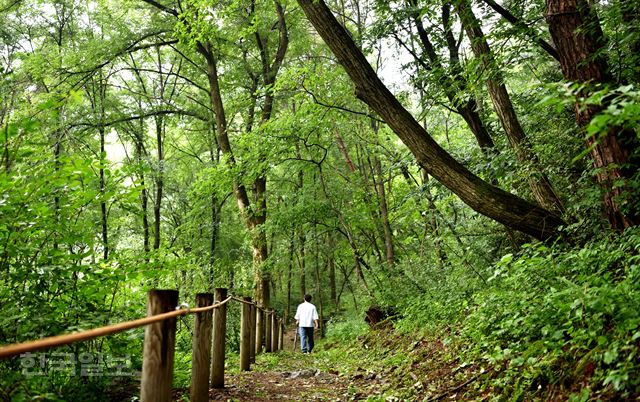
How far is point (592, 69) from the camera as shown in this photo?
5.24 metres

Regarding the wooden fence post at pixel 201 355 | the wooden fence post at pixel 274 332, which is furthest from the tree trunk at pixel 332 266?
the wooden fence post at pixel 201 355

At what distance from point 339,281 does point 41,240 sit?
27.4 metres

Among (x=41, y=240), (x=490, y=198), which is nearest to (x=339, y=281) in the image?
(x=490, y=198)

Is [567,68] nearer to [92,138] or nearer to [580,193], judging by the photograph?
[580,193]

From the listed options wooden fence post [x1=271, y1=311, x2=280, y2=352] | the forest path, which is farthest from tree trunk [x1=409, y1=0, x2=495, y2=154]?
wooden fence post [x1=271, y1=311, x2=280, y2=352]

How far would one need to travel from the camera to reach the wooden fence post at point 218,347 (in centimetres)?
555

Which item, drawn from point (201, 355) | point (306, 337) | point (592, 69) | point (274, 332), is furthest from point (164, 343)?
→ point (306, 337)

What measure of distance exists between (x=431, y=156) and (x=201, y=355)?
12.8ft

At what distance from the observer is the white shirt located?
13.4 metres

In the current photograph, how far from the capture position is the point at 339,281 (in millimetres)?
31047

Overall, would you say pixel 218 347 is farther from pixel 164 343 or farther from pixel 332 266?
pixel 332 266

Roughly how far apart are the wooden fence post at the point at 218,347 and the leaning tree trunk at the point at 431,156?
326cm

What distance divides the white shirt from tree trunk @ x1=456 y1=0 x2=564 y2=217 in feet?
25.7

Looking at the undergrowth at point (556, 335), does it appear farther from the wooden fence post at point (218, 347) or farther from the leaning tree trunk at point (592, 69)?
the wooden fence post at point (218, 347)
